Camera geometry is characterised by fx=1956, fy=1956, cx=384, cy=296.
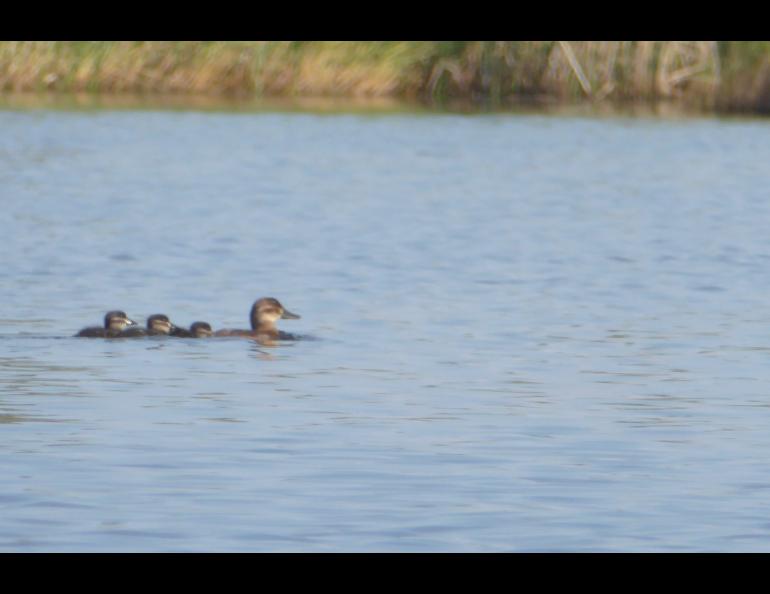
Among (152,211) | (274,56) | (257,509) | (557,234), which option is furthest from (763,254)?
(274,56)

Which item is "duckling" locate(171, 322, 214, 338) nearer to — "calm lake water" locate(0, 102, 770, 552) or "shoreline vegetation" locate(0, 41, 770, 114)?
"calm lake water" locate(0, 102, 770, 552)

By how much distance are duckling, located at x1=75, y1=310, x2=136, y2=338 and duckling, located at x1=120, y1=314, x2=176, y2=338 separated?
0.18 ft

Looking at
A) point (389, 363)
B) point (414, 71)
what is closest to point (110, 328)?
point (389, 363)

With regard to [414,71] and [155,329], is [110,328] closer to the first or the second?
[155,329]

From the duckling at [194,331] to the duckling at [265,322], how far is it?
0.22 metres

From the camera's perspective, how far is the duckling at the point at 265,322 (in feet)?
38.1

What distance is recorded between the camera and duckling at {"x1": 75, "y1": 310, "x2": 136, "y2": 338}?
1149 cm

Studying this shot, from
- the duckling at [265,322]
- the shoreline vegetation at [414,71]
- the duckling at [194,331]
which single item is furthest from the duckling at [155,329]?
the shoreline vegetation at [414,71]

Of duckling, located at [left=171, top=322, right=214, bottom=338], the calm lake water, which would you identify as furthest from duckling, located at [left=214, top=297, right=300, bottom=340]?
duckling, located at [left=171, top=322, right=214, bottom=338]

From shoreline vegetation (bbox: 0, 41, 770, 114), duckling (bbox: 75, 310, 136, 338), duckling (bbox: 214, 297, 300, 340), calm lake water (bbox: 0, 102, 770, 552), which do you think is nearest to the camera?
calm lake water (bbox: 0, 102, 770, 552)

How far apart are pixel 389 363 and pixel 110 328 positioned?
1865mm

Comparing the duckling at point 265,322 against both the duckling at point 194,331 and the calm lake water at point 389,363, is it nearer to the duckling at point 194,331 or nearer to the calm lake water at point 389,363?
the calm lake water at point 389,363

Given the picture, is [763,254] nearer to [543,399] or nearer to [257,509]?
[543,399]
